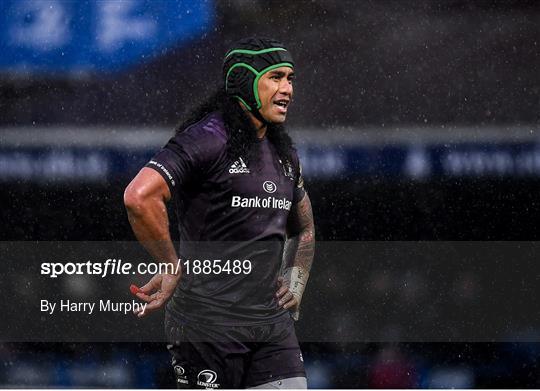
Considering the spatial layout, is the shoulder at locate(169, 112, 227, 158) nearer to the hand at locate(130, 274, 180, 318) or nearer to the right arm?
the right arm

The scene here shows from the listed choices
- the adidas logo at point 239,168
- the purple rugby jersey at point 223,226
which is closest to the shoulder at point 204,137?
the purple rugby jersey at point 223,226

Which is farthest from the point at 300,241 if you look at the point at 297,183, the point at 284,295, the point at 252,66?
the point at 252,66

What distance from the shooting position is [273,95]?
4.68 meters

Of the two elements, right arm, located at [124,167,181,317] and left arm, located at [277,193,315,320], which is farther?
left arm, located at [277,193,315,320]

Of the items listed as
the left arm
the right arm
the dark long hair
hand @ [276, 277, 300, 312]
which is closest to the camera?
the right arm

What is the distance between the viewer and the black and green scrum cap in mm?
4684

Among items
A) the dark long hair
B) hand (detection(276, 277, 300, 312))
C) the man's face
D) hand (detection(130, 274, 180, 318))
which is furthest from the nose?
hand (detection(130, 274, 180, 318))

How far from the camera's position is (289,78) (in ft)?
15.7

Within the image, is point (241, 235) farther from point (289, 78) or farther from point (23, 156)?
point (23, 156)

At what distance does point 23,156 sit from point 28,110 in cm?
50

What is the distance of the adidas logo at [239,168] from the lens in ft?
14.6

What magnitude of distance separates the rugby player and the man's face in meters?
0.14

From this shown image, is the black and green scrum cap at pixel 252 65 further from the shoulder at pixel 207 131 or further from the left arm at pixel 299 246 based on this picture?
the left arm at pixel 299 246

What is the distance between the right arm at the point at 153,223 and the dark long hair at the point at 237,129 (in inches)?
16.4
